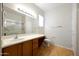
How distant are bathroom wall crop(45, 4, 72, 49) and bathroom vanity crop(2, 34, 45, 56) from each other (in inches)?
5.6

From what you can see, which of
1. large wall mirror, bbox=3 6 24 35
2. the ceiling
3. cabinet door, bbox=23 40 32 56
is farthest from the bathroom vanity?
the ceiling

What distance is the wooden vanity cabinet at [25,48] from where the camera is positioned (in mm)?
1372

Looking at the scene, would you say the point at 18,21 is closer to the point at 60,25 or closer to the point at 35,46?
the point at 35,46

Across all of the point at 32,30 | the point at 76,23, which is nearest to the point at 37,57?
the point at 32,30

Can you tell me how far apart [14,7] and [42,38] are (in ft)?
1.72

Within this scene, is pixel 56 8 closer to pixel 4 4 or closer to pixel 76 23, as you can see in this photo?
pixel 76 23

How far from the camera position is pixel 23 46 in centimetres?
145

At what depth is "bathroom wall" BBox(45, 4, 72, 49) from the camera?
57.6 inches

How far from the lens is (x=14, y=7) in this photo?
1.43 m

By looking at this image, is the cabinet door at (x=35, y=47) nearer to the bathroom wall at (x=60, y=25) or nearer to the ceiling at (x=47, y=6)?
the bathroom wall at (x=60, y=25)

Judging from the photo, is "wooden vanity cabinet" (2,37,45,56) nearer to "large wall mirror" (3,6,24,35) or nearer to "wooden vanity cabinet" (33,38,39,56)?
"wooden vanity cabinet" (33,38,39,56)

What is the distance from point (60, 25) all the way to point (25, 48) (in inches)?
21.0

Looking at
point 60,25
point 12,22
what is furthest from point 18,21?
point 60,25

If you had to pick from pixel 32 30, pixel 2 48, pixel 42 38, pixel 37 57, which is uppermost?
pixel 32 30
